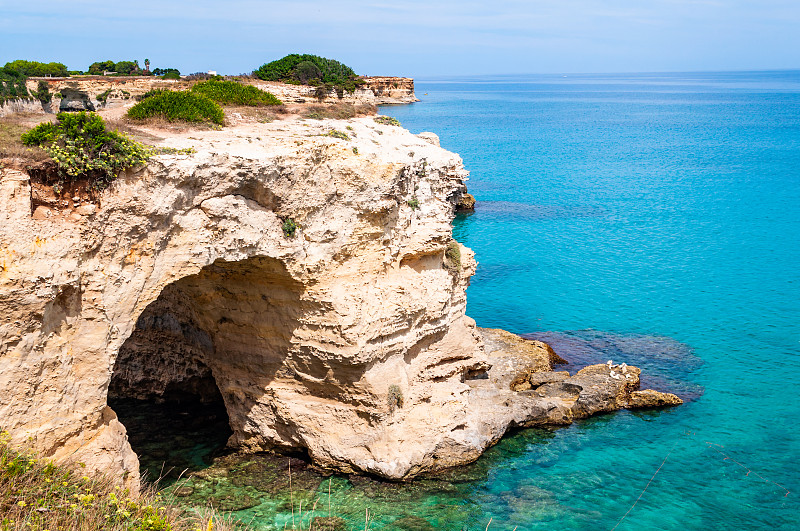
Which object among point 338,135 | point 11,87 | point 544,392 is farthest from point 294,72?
point 544,392

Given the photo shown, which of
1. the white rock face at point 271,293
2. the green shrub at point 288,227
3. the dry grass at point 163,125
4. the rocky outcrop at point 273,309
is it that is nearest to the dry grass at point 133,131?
the dry grass at point 163,125

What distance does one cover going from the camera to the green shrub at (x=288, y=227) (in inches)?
535

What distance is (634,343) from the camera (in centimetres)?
2456

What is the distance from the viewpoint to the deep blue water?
15.5 metres

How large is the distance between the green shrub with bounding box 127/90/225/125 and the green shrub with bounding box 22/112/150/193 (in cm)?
386

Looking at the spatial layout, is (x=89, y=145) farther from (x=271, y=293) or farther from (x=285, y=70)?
(x=285, y=70)

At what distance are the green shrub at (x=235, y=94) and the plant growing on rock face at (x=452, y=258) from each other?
699 centimetres

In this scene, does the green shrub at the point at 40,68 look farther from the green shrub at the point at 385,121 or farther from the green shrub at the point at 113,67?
the green shrub at the point at 385,121

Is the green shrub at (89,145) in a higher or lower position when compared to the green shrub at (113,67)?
lower

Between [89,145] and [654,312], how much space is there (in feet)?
76.6

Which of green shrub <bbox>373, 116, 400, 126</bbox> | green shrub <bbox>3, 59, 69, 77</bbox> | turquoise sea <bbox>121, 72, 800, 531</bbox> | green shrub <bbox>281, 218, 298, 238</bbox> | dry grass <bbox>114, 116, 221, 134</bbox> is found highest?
green shrub <bbox>3, 59, 69, 77</bbox>

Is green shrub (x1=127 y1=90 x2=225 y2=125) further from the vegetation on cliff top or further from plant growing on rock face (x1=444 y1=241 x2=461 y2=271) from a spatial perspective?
the vegetation on cliff top

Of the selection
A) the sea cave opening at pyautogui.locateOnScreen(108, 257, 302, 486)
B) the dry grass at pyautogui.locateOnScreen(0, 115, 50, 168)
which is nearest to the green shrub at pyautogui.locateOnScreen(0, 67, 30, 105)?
the sea cave opening at pyautogui.locateOnScreen(108, 257, 302, 486)

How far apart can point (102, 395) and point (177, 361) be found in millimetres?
7240
